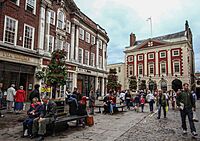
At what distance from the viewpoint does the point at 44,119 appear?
632 cm

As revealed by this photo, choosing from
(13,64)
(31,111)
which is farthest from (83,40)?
(31,111)

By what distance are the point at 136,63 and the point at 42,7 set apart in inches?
1484

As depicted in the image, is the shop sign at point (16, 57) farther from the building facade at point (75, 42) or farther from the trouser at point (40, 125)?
the trouser at point (40, 125)

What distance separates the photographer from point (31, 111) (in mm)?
6910

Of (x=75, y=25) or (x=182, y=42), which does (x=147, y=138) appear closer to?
(x=75, y=25)

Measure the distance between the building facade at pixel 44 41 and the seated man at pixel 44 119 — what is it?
9276 mm

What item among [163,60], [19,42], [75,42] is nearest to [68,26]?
[75,42]

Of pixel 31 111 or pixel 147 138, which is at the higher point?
pixel 31 111

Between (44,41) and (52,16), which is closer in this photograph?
(44,41)

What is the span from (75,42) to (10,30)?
33.7 ft

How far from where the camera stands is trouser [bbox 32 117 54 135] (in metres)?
6.14

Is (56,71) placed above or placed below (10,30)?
below

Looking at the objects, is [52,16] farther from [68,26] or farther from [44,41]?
[44,41]

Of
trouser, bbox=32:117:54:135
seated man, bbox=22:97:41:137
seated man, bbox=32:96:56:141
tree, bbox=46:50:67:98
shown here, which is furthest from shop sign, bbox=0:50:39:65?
trouser, bbox=32:117:54:135
